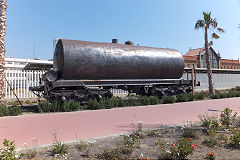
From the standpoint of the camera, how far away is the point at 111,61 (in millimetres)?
11359

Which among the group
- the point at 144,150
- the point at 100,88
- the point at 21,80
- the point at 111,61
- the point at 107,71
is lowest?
the point at 144,150

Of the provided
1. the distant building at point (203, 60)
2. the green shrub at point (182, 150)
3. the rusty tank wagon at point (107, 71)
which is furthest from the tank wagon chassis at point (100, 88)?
the distant building at point (203, 60)

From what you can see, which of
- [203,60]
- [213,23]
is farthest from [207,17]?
[203,60]

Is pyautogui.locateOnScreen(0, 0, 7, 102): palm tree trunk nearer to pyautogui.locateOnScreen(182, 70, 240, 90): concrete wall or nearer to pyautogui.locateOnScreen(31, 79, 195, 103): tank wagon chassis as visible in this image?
pyautogui.locateOnScreen(31, 79, 195, 103): tank wagon chassis

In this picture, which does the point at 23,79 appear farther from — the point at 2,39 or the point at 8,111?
the point at 8,111

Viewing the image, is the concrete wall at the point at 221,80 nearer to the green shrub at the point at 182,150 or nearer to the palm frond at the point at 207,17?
the palm frond at the point at 207,17

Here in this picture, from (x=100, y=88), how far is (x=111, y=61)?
1875 mm

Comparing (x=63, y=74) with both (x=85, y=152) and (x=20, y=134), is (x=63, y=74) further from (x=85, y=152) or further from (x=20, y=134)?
(x=85, y=152)

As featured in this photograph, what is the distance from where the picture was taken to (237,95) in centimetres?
1666

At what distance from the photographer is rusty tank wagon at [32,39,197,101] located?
33.1ft

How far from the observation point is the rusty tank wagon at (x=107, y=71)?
10094 mm

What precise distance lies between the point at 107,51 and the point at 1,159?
9.14m

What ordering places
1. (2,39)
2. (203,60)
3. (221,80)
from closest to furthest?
(2,39), (221,80), (203,60)

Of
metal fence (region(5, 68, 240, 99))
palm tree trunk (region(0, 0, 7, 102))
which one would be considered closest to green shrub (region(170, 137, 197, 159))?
metal fence (region(5, 68, 240, 99))
